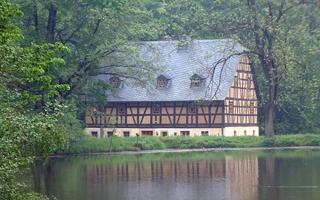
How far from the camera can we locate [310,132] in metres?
54.3

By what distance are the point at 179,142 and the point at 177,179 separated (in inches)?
722

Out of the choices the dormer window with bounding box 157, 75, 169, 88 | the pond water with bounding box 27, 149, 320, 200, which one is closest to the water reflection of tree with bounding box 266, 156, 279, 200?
the pond water with bounding box 27, 149, 320, 200

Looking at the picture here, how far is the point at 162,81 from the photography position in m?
54.4

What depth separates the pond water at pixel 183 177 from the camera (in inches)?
918

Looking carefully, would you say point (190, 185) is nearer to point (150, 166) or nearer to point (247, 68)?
point (150, 166)

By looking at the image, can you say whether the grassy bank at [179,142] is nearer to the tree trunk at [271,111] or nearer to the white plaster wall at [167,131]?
the tree trunk at [271,111]

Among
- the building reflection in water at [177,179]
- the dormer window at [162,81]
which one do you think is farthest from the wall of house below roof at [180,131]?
the building reflection in water at [177,179]

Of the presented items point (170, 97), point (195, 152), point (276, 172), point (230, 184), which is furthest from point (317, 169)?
point (170, 97)

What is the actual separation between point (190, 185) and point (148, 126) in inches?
1114

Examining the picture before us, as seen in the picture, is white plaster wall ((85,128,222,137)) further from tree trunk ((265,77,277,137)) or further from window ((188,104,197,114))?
tree trunk ((265,77,277,137))

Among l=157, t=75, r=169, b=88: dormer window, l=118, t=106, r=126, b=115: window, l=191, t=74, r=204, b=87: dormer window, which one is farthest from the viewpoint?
l=118, t=106, r=126, b=115: window

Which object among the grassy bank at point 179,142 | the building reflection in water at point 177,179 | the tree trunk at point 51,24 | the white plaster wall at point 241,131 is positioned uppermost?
the tree trunk at point 51,24

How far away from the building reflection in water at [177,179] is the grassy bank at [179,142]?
22.7ft

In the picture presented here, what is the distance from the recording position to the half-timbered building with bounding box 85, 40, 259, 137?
52656 millimetres
